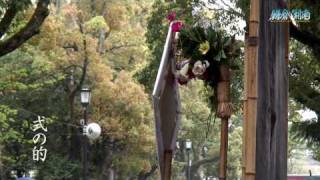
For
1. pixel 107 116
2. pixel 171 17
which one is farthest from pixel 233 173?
pixel 171 17

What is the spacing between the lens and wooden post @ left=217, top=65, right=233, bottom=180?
15.5 ft

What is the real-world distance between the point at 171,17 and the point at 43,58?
23151 mm

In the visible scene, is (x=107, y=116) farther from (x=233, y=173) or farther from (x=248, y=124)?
(x=248, y=124)

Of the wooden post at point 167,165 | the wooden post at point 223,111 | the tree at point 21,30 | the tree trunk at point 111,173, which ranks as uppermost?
the tree at point 21,30

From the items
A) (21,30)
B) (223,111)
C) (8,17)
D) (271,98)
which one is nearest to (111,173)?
(21,30)

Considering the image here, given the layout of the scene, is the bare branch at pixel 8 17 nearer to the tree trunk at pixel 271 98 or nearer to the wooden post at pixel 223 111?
the wooden post at pixel 223 111

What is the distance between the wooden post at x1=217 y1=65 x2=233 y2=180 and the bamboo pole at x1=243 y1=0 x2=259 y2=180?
77cm

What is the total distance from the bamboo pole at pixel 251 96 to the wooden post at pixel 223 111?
77 centimetres

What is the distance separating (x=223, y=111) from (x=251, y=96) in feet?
2.86

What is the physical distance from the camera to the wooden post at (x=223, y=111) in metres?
4.72

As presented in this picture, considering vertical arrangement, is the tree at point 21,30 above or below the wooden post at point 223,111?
above

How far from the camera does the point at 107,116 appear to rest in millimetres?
29625

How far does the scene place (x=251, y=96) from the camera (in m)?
3.87

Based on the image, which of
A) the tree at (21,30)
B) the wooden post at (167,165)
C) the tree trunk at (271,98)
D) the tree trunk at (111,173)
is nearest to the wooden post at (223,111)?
the wooden post at (167,165)
